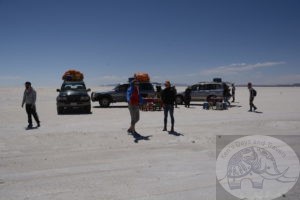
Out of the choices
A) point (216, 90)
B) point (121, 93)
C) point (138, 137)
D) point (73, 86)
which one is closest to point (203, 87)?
point (216, 90)

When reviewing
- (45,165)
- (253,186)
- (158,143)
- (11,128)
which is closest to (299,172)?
(253,186)

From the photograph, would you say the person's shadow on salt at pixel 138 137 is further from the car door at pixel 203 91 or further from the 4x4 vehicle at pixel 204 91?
the car door at pixel 203 91

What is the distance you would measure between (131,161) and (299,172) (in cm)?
343

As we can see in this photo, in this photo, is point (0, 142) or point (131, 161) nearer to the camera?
point (131, 161)

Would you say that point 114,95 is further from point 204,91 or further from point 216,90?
point 216,90

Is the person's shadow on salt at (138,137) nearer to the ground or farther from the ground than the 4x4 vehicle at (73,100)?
nearer to the ground

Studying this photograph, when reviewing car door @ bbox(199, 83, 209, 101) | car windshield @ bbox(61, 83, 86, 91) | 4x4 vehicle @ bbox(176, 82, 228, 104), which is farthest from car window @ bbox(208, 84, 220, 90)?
car windshield @ bbox(61, 83, 86, 91)

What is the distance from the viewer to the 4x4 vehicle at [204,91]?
83.0 ft

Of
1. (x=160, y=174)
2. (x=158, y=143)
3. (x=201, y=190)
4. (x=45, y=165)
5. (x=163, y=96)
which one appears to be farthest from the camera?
(x=163, y=96)

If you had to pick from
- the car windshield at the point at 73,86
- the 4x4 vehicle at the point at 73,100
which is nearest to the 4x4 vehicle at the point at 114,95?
the car windshield at the point at 73,86

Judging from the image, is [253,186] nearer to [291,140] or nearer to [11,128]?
[291,140]

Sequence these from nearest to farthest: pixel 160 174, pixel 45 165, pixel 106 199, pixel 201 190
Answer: pixel 106 199 → pixel 201 190 → pixel 160 174 → pixel 45 165

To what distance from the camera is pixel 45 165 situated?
6574mm

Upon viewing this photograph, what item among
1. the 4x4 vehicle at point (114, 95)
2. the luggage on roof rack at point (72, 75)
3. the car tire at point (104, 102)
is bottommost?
the car tire at point (104, 102)
